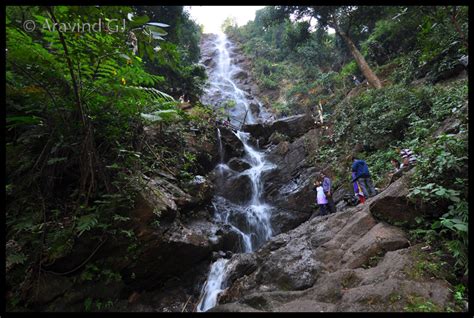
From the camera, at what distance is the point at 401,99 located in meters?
10.7

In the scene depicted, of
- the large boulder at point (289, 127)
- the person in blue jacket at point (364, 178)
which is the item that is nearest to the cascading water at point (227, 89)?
the large boulder at point (289, 127)

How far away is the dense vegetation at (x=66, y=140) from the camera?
3.96 m

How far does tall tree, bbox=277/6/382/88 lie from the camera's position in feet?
49.3

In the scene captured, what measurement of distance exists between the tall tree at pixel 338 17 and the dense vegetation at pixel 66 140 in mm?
13319

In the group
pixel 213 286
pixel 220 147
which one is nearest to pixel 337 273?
pixel 213 286

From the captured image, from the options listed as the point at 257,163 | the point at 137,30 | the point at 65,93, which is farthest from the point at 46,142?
the point at 257,163

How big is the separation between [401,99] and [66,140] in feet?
38.2

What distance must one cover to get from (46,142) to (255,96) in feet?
84.8

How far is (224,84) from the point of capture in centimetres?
3077

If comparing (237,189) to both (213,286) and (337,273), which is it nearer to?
(213,286)

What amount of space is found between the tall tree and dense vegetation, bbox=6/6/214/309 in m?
13.3

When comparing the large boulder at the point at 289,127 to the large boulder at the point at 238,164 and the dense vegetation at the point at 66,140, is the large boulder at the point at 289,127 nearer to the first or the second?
the large boulder at the point at 238,164

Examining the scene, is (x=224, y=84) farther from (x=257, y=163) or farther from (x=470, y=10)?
(x=470, y=10)

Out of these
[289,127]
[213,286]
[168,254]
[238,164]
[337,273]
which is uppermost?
[289,127]
